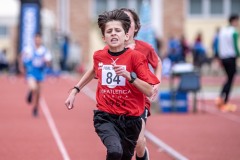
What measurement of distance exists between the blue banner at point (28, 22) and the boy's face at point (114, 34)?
87.2ft

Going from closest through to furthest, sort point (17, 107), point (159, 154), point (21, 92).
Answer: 1. point (159, 154)
2. point (17, 107)
3. point (21, 92)

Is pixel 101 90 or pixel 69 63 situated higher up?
pixel 101 90

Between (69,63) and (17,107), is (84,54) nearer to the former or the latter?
(69,63)

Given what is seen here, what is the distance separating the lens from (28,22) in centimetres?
3338

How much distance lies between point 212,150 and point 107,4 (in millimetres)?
34837

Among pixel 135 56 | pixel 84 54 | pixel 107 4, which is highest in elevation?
pixel 135 56

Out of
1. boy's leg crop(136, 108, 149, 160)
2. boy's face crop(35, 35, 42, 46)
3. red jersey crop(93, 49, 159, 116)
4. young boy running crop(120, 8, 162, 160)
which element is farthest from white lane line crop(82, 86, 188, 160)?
boy's face crop(35, 35, 42, 46)

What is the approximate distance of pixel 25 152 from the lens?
10.6 meters

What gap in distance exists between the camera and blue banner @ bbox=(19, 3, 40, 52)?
33281 mm

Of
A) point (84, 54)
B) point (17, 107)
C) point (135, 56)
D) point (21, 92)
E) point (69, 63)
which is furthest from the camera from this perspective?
point (84, 54)

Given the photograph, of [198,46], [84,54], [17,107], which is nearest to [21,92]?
[17,107]

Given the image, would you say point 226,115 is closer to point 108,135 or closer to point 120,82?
point 120,82

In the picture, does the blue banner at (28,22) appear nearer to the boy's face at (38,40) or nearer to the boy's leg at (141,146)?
the boy's face at (38,40)

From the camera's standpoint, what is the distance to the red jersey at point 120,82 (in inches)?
272
